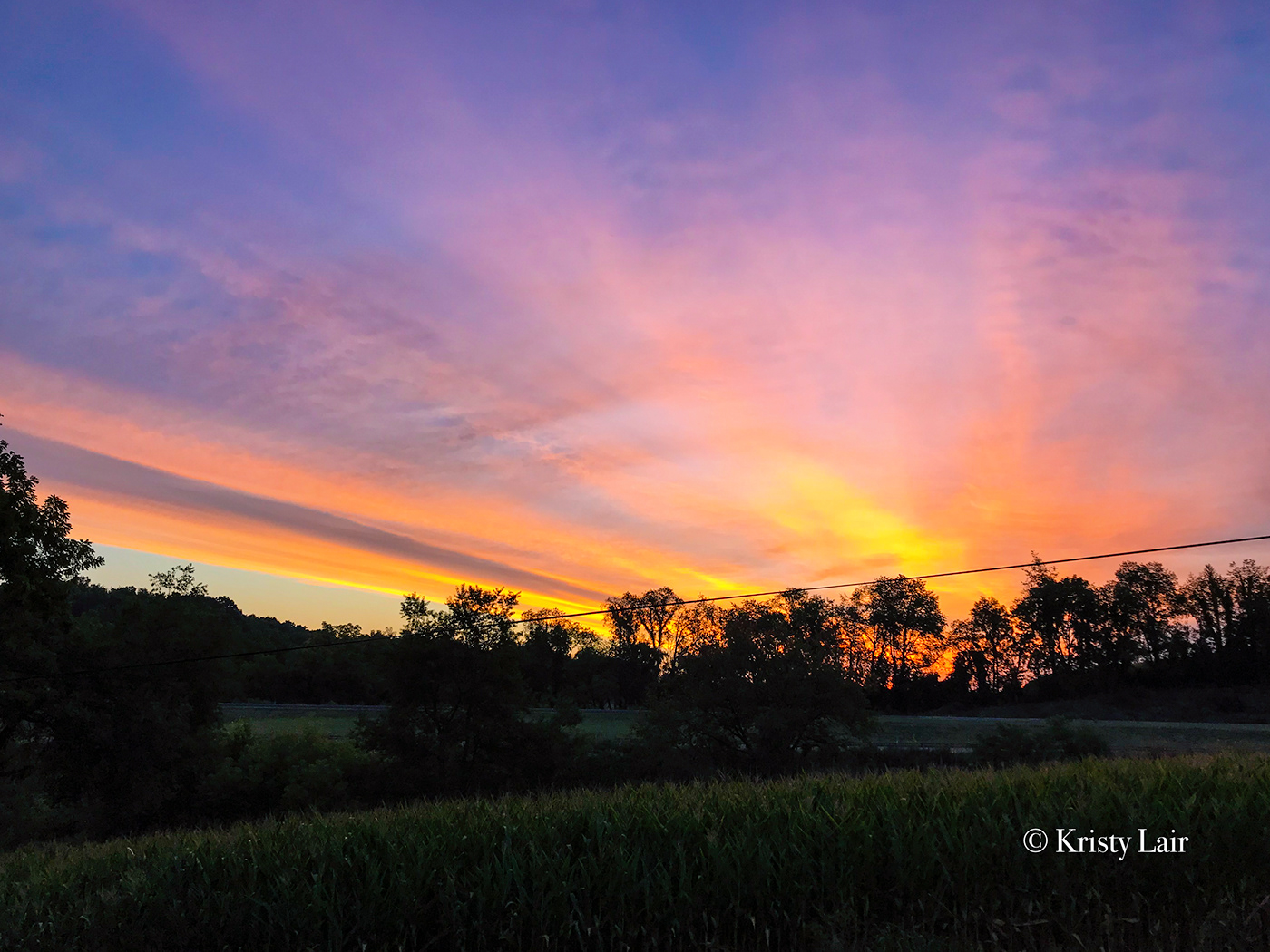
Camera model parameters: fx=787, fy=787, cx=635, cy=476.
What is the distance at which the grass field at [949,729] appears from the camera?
4022 centimetres

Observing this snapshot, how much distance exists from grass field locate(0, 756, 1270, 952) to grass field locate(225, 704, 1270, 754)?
90.5ft

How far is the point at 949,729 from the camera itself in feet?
172

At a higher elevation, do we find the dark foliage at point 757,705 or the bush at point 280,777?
the dark foliage at point 757,705

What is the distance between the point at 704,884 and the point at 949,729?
50.9m

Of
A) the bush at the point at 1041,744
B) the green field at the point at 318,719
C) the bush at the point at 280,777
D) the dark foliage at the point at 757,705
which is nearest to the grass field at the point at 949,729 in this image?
the green field at the point at 318,719

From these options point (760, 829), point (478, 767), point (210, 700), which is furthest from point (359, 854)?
point (210, 700)

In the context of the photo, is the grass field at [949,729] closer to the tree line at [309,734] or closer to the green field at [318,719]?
the green field at [318,719]

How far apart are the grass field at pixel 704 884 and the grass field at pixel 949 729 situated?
90.5ft

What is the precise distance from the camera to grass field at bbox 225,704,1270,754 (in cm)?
4022

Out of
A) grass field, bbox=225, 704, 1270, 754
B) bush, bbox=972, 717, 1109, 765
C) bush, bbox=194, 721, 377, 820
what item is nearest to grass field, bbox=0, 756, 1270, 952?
grass field, bbox=225, 704, 1270, 754

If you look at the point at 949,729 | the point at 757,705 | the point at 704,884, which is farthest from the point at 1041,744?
the point at 704,884

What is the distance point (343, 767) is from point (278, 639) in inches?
2150

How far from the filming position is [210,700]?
36.9 metres

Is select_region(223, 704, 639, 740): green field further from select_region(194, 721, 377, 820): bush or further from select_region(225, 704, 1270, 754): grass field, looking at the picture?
select_region(194, 721, 377, 820): bush
